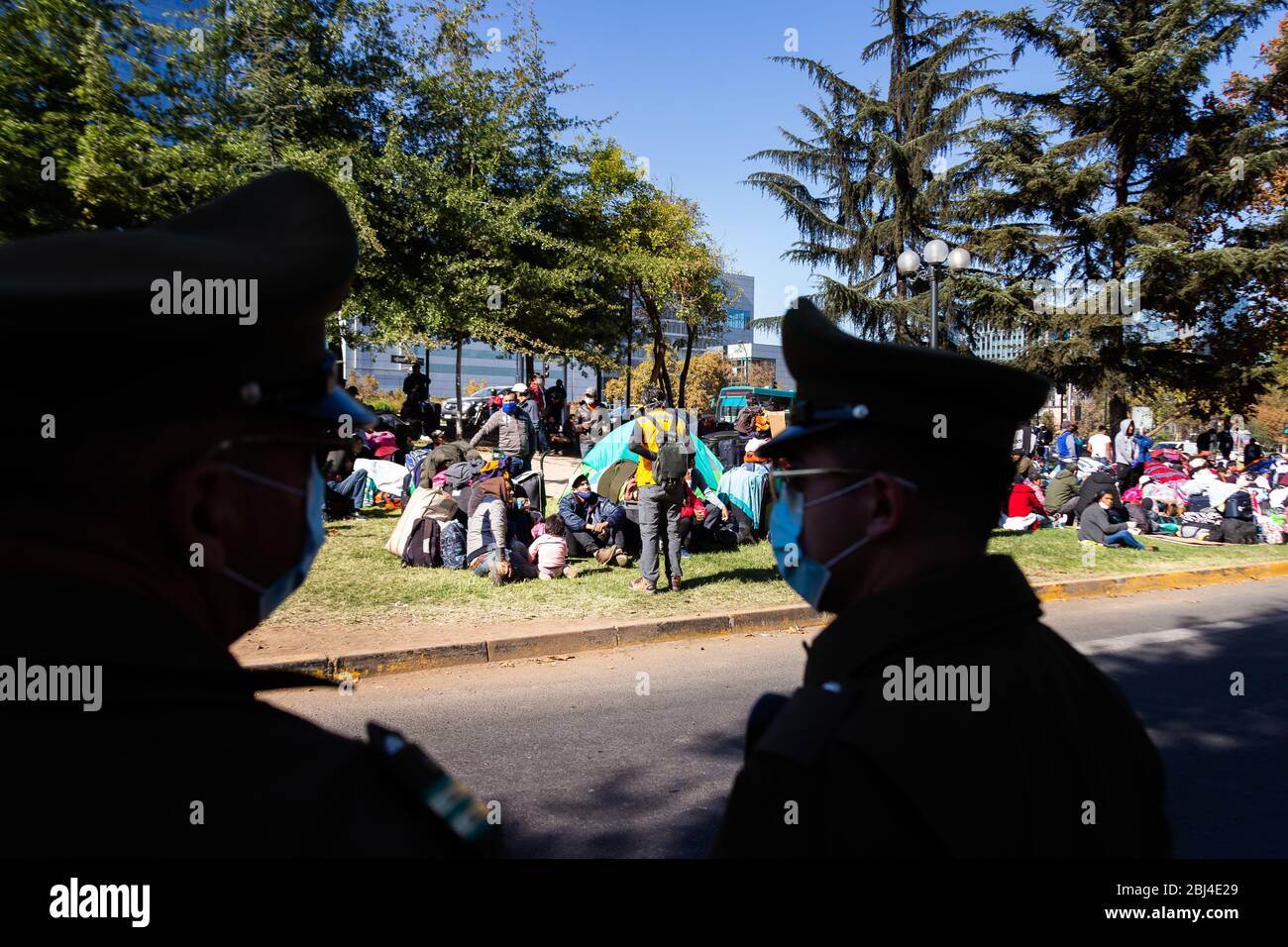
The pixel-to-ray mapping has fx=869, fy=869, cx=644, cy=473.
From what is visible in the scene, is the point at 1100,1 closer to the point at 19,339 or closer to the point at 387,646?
the point at 387,646

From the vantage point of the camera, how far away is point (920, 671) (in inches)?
50.8

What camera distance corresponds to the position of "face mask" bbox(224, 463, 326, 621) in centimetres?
120

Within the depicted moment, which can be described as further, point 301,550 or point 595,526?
point 595,526

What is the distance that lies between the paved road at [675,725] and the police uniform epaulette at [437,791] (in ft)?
9.69

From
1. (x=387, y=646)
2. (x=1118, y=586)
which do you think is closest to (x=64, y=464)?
(x=387, y=646)

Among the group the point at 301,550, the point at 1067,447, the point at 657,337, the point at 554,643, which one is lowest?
the point at 554,643

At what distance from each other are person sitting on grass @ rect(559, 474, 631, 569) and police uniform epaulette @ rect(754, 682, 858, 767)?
945 cm

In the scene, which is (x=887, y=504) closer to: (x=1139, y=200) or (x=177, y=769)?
(x=177, y=769)

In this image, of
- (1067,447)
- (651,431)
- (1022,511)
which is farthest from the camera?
(1067,447)

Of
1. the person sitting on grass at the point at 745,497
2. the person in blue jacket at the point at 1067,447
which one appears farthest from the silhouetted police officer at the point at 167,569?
the person in blue jacket at the point at 1067,447

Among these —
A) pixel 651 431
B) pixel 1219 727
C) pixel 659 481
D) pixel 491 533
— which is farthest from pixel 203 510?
pixel 491 533

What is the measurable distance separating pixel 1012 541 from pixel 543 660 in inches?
341

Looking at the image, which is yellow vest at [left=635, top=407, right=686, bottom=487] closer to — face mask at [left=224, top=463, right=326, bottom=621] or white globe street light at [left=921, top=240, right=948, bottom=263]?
face mask at [left=224, top=463, right=326, bottom=621]

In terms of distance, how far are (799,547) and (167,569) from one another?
1116 millimetres
